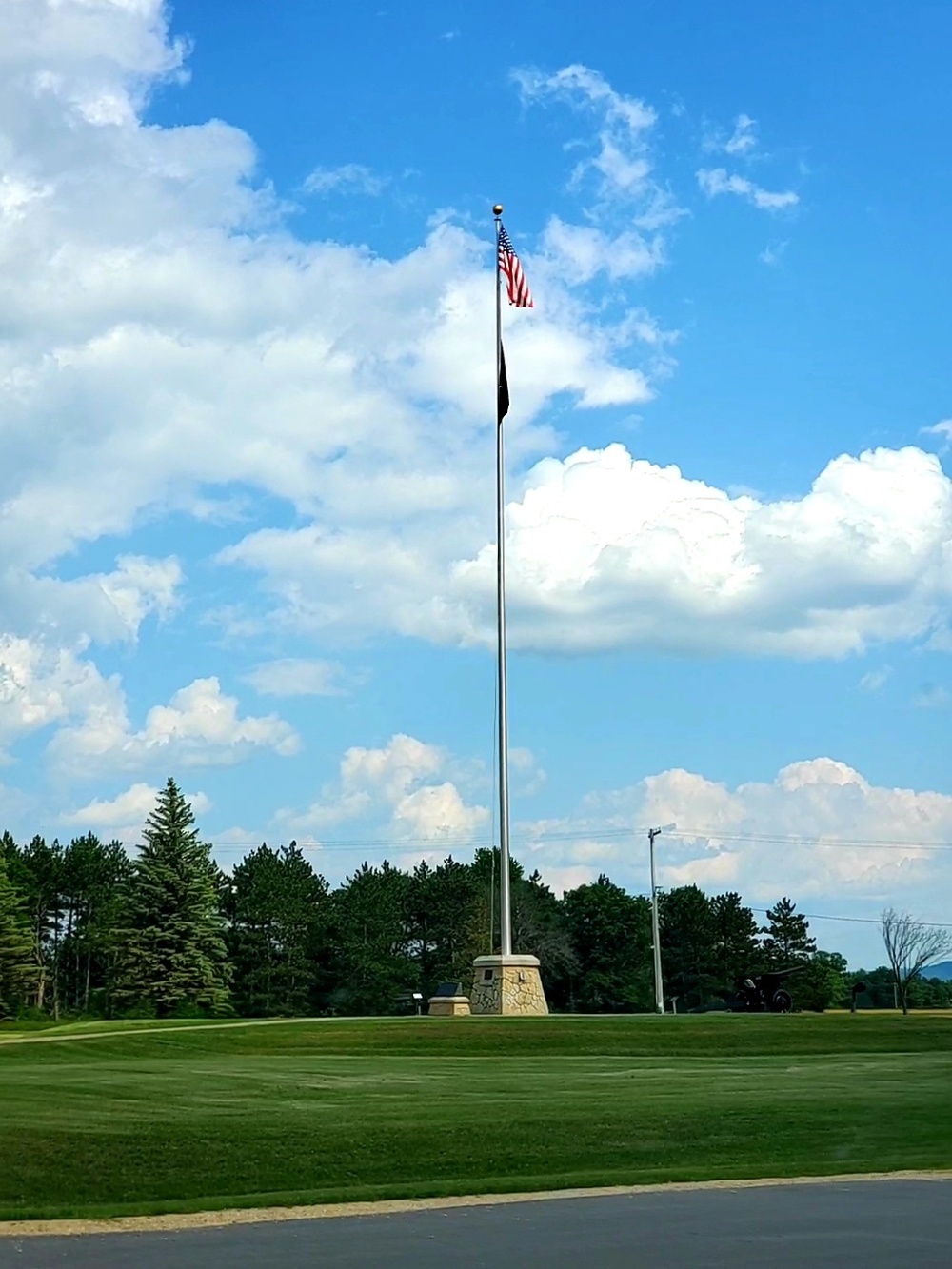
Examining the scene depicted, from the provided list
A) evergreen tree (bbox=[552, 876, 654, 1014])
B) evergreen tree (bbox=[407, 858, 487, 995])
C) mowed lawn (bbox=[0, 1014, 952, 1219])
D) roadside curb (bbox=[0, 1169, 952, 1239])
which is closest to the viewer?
roadside curb (bbox=[0, 1169, 952, 1239])

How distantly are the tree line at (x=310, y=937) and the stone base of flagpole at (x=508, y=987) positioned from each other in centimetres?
2329

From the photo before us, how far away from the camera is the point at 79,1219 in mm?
13812

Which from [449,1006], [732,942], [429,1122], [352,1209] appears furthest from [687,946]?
[352,1209]

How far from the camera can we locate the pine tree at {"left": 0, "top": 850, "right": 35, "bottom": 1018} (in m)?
64.7

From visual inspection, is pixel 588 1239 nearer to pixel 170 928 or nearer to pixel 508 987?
pixel 508 987

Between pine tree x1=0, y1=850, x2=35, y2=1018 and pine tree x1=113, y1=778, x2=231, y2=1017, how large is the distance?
4.69 metres

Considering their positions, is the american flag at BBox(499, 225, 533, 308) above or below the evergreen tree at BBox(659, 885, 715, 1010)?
above

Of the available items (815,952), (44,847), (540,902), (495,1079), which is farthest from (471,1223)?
(815,952)

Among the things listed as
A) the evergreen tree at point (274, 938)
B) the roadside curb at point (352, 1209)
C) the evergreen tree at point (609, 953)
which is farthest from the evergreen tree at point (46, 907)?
the roadside curb at point (352, 1209)

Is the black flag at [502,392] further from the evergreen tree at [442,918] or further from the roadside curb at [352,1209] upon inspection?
the evergreen tree at [442,918]

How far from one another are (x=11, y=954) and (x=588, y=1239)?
5838 centimetres

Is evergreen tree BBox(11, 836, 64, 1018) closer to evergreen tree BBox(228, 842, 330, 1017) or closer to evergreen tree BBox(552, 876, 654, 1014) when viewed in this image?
evergreen tree BBox(228, 842, 330, 1017)

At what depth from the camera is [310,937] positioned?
83125 mm

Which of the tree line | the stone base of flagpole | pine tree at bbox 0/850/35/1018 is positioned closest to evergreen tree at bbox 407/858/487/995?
the tree line
